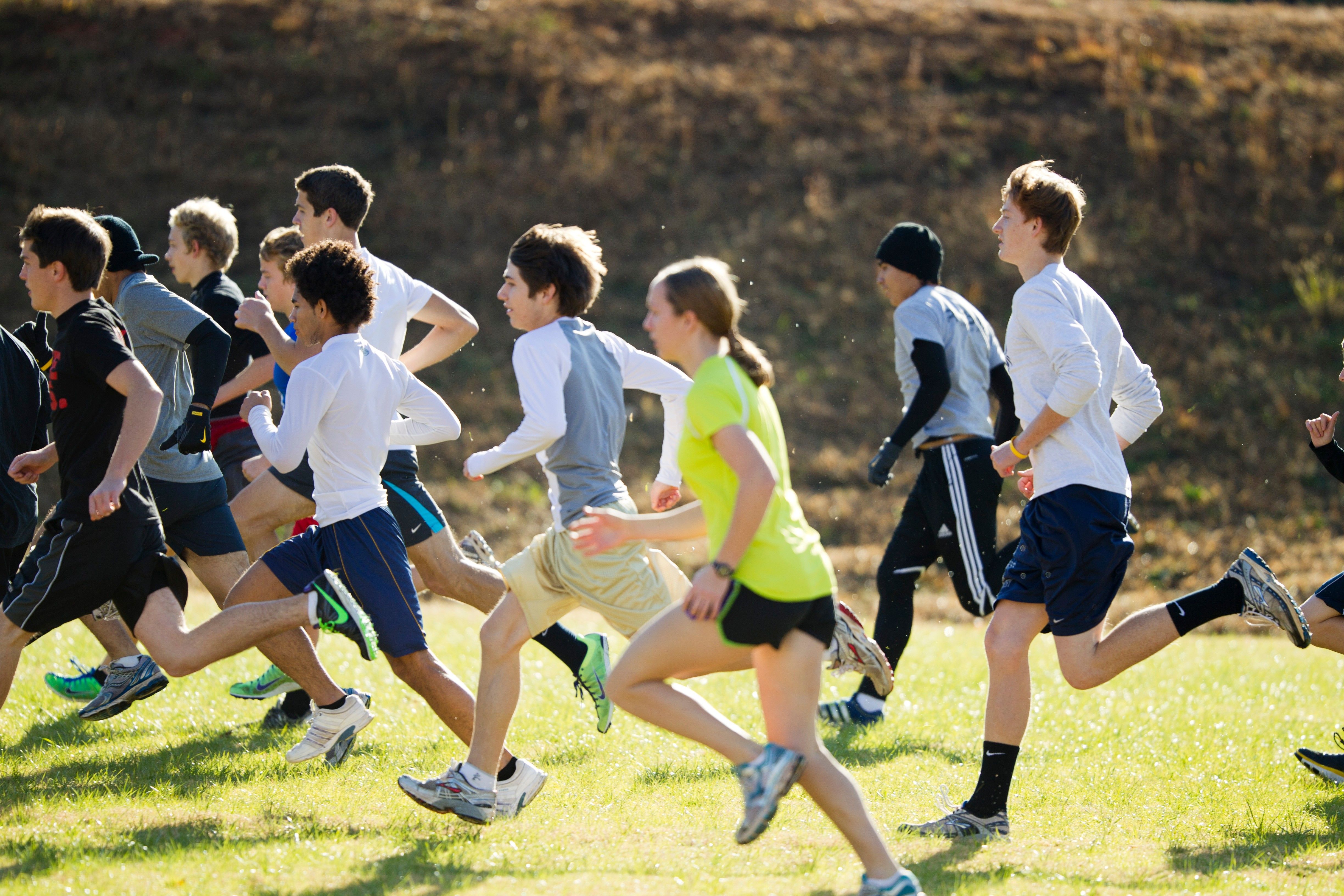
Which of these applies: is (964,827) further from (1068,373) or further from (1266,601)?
(1068,373)

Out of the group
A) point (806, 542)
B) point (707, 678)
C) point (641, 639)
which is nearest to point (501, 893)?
point (641, 639)

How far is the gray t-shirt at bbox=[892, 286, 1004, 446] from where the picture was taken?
6.29 metres

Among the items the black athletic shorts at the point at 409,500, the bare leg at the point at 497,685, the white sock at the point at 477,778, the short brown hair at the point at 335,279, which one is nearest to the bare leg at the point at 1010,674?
the bare leg at the point at 497,685

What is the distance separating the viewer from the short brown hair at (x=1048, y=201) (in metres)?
4.55

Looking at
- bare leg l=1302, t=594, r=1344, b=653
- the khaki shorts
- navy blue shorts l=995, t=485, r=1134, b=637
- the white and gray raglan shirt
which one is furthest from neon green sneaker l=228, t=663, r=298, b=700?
bare leg l=1302, t=594, r=1344, b=653

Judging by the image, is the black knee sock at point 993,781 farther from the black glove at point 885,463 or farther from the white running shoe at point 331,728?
the white running shoe at point 331,728

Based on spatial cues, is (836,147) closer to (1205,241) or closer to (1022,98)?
(1022,98)

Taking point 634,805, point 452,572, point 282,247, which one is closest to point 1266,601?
point 634,805

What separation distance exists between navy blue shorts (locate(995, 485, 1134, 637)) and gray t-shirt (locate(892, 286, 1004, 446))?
1.80 metres

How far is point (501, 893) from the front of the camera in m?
3.73

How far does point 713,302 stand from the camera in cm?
360

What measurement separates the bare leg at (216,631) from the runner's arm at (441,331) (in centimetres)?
140

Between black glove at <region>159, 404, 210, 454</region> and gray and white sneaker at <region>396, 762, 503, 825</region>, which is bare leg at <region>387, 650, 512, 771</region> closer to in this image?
gray and white sneaker at <region>396, 762, 503, 825</region>

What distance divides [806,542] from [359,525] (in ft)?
6.26
